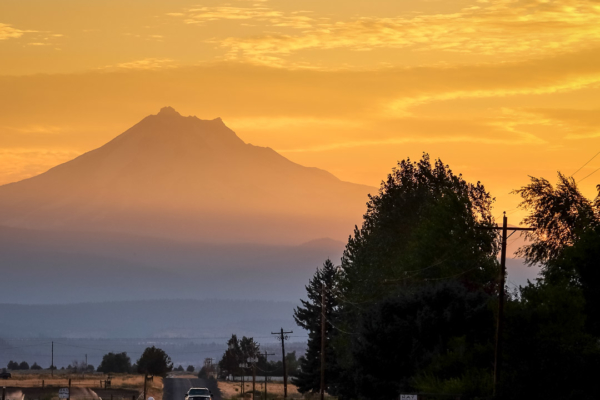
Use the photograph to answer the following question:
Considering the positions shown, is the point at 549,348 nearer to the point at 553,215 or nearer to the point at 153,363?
the point at 553,215

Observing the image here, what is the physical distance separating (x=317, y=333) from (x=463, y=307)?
44.1 metres

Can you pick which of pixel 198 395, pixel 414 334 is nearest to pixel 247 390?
pixel 198 395

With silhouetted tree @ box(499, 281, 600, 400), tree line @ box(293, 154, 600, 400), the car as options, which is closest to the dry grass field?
tree line @ box(293, 154, 600, 400)

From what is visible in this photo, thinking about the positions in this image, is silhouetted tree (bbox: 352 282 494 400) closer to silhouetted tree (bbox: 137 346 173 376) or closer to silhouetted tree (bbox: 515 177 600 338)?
silhouetted tree (bbox: 515 177 600 338)

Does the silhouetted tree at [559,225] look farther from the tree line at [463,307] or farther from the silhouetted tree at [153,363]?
the silhouetted tree at [153,363]

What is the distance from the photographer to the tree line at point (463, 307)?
2195 inches

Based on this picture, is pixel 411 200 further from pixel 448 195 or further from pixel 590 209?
pixel 590 209

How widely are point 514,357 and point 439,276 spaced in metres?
26.1

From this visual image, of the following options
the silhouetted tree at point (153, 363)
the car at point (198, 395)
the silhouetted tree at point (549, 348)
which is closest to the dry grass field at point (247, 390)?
the silhouetted tree at point (153, 363)

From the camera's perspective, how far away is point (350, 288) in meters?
105

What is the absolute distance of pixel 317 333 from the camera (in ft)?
379

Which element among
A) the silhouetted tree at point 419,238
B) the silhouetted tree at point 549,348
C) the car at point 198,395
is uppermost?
the silhouetted tree at point 419,238

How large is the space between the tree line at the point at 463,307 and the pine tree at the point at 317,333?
2351mm

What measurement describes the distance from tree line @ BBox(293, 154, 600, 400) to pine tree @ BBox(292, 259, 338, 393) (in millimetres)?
2351
